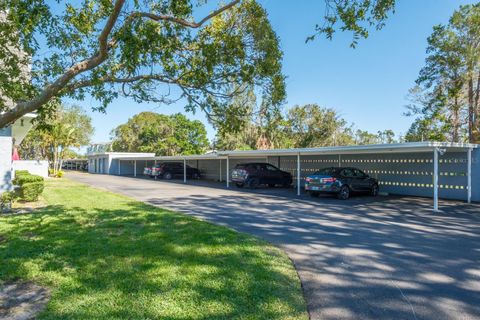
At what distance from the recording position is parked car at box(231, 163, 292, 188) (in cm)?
1924

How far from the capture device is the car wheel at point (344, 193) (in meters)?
14.0

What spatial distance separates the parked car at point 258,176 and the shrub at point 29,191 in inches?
409

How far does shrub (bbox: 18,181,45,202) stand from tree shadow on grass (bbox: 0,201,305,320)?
13.3 feet

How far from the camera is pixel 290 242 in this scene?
6582 millimetres

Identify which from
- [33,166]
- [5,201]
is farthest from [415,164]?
[33,166]

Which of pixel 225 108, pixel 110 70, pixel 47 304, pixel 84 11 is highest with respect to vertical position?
pixel 84 11

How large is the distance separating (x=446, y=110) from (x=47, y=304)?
2233 cm

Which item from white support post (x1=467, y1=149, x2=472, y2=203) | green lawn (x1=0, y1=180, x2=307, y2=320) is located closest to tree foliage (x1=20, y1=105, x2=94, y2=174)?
green lawn (x1=0, y1=180, x2=307, y2=320)

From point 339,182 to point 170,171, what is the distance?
17.7 metres

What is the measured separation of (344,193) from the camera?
14.1 m

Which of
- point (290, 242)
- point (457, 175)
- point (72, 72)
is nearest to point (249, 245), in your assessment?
point (290, 242)

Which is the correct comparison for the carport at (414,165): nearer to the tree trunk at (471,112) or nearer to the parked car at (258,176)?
the parked car at (258,176)

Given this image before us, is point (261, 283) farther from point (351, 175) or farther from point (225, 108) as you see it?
point (351, 175)

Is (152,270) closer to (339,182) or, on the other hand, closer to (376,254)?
(376,254)
